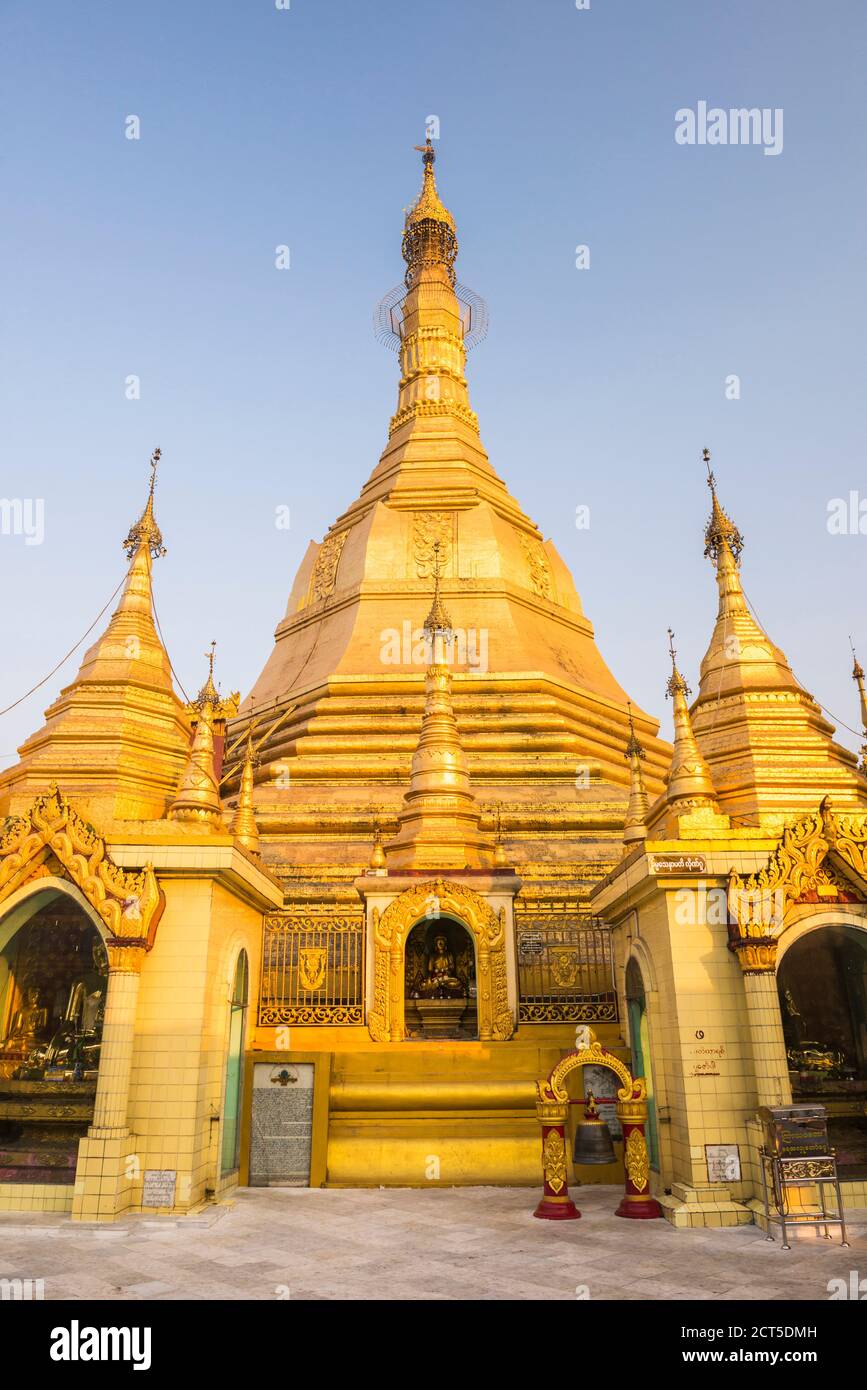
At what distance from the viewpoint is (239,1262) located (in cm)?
752

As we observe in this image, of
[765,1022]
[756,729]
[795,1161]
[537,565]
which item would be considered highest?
[537,565]

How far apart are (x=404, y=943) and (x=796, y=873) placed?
634 centimetres

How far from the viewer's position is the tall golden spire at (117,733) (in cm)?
2052

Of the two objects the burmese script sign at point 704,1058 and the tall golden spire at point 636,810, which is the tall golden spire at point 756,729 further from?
the burmese script sign at point 704,1058

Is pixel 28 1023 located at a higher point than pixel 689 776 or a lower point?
lower

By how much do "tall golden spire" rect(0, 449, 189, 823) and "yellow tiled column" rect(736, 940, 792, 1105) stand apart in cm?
1397

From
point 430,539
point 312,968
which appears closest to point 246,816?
point 312,968

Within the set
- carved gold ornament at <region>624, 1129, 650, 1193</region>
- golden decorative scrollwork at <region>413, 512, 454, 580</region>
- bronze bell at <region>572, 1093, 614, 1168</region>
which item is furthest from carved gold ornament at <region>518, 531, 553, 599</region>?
carved gold ornament at <region>624, 1129, 650, 1193</region>

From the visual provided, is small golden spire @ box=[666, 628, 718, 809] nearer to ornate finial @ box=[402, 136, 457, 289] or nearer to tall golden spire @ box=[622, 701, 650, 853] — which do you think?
tall golden spire @ box=[622, 701, 650, 853]

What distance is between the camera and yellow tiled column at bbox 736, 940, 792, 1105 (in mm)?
9406

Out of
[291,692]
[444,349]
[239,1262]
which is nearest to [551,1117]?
[239,1262]

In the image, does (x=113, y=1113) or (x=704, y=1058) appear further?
(x=704, y=1058)

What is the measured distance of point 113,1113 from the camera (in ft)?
31.3

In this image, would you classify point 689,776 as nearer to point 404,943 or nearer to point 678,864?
point 678,864
